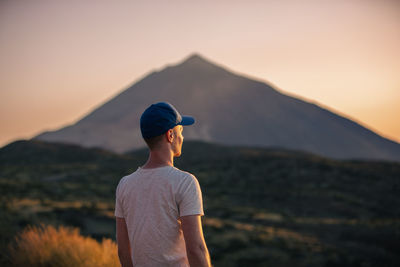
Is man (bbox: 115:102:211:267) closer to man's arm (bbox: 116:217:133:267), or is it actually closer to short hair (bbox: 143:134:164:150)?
short hair (bbox: 143:134:164:150)

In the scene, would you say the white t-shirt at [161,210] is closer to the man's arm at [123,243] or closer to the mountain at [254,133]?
A: the man's arm at [123,243]

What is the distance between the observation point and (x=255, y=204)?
34188mm

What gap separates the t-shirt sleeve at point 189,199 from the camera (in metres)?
2.31

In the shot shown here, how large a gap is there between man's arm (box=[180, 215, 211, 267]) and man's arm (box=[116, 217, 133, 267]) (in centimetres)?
63

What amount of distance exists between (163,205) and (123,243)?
591 mm

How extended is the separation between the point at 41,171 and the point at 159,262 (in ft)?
156

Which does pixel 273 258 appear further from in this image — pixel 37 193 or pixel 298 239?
pixel 37 193

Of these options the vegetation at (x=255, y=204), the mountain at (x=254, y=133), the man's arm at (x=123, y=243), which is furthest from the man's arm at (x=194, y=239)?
the mountain at (x=254, y=133)

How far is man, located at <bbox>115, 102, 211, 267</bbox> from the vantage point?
2334 millimetres

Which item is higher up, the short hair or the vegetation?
the short hair

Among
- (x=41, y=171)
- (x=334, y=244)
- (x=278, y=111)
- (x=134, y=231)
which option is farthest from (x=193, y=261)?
(x=278, y=111)

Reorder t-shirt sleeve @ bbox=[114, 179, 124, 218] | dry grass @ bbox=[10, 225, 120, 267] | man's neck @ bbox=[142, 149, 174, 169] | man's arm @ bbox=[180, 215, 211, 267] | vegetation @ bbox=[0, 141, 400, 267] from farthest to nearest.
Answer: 1. vegetation @ bbox=[0, 141, 400, 267]
2. dry grass @ bbox=[10, 225, 120, 267]
3. t-shirt sleeve @ bbox=[114, 179, 124, 218]
4. man's neck @ bbox=[142, 149, 174, 169]
5. man's arm @ bbox=[180, 215, 211, 267]

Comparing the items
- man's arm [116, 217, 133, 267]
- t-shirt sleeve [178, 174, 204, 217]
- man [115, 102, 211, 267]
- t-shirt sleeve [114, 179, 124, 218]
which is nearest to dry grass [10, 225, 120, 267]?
man's arm [116, 217, 133, 267]

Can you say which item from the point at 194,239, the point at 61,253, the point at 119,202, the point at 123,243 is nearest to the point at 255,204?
the point at 61,253
